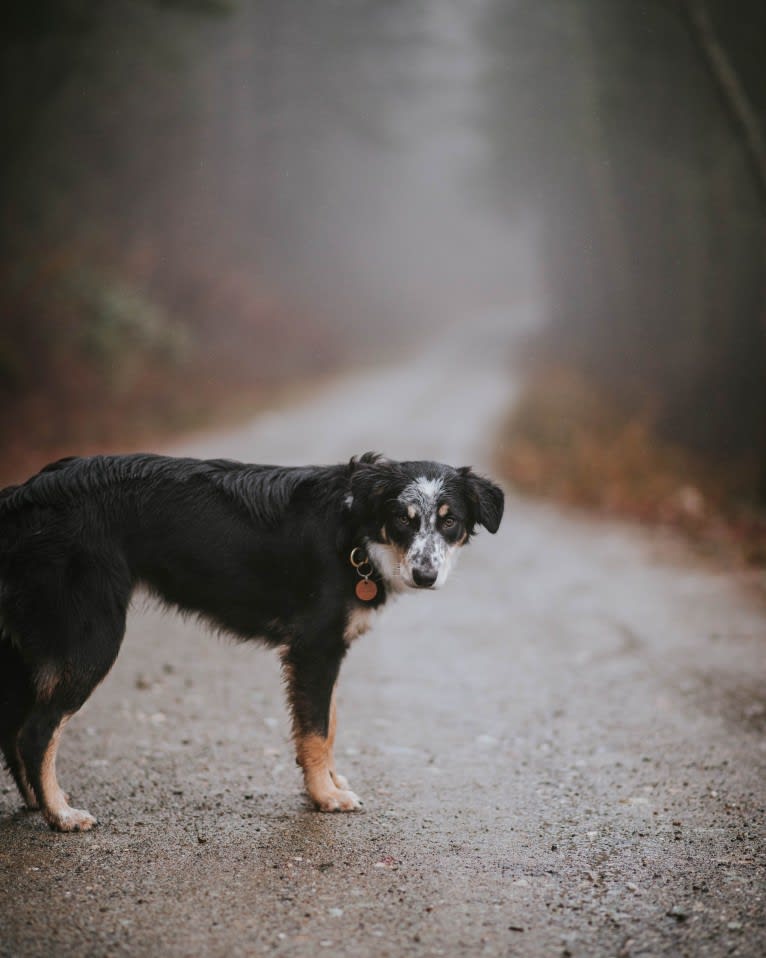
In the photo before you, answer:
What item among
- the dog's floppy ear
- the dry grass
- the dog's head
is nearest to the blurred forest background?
the dry grass

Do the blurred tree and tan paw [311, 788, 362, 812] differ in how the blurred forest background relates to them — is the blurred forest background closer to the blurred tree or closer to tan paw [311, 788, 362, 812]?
the blurred tree

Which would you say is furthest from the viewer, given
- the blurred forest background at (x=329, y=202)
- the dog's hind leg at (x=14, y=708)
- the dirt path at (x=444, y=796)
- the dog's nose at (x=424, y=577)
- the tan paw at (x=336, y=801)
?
the blurred forest background at (x=329, y=202)

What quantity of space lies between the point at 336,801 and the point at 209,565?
1.41 m

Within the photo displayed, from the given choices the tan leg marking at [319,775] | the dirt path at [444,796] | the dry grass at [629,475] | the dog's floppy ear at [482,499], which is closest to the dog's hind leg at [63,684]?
the dirt path at [444,796]

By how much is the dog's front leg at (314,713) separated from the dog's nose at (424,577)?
1.81 feet

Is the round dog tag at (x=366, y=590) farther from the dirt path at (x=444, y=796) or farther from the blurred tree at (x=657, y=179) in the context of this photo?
the blurred tree at (x=657, y=179)

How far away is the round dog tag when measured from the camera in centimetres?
439

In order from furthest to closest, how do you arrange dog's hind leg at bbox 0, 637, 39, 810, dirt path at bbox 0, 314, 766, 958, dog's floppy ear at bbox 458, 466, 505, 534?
dog's floppy ear at bbox 458, 466, 505, 534 → dog's hind leg at bbox 0, 637, 39, 810 → dirt path at bbox 0, 314, 766, 958

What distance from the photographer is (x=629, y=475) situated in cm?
1409

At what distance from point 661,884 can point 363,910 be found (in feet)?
4.36

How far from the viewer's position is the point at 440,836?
13.6ft

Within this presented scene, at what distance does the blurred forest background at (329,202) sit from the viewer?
587 inches

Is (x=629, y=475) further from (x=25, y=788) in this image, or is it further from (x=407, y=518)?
(x=25, y=788)

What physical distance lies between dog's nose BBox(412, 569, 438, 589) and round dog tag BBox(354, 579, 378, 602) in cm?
23
